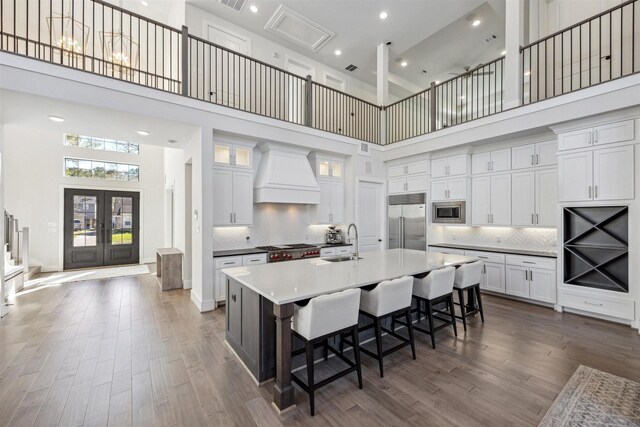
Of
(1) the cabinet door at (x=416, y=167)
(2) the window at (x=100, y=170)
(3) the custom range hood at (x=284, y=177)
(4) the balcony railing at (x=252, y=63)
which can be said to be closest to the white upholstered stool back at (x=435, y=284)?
(4) the balcony railing at (x=252, y=63)

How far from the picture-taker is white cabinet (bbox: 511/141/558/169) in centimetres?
461

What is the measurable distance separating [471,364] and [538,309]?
255 cm

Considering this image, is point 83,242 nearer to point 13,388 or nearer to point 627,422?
point 13,388

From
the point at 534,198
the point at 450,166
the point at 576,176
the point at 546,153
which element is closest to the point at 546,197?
the point at 534,198

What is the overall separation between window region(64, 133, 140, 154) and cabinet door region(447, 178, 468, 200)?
839cm

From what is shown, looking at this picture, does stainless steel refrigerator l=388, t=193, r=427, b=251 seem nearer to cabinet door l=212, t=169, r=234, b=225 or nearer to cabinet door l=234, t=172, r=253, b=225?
cabinet door l=234, t=172, r=253, b=225

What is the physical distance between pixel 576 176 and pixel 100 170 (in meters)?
11.0

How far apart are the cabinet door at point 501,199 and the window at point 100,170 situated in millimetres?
9666

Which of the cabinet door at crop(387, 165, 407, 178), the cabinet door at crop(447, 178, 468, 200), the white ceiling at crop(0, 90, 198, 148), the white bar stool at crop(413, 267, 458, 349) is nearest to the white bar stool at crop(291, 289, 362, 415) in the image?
the white bar stool at crop(413, 267, 458, 349)

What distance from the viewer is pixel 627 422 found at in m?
2.00

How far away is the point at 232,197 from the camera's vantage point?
16.2 feet

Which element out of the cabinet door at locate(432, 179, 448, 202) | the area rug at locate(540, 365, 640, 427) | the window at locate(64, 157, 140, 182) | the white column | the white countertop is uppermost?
the white column

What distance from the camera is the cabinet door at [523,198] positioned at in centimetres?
482

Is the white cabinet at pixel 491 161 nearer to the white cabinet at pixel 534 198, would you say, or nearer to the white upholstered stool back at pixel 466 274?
the white cabinet at pixel 534 198
